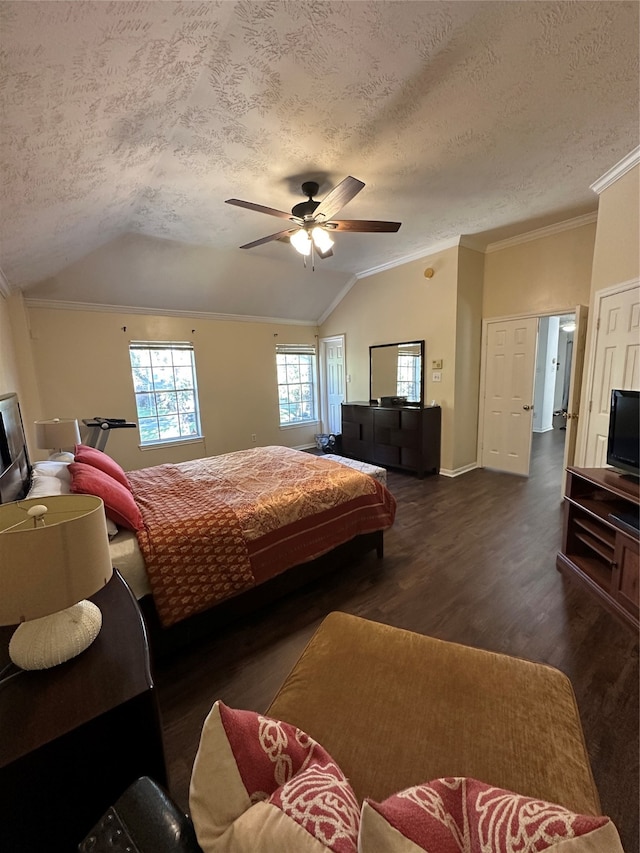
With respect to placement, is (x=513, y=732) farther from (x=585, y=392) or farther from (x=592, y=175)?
(x=592, y=175)

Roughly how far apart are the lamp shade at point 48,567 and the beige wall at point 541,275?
4.76 m

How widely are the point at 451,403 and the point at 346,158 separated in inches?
120

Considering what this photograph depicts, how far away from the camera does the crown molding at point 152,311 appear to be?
13.1 ft

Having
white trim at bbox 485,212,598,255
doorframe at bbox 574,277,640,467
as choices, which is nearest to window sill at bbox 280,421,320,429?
white trim at bbox 485,212,598,255

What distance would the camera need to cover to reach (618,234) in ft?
9.06

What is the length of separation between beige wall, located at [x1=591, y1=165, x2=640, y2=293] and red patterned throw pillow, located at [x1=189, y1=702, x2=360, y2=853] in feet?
11.7

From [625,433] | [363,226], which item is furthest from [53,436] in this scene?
[625,433]

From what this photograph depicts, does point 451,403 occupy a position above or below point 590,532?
above

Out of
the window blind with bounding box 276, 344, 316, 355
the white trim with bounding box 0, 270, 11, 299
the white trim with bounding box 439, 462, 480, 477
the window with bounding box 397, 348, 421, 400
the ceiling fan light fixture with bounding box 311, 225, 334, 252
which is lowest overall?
the white trim with bounding box 439, 462, 480, 477

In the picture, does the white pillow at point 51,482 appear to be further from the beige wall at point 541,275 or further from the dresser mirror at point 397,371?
the beige wall at point 541,275

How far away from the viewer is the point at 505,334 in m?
4.44

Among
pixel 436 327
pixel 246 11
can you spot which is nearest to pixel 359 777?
pixel 246 11

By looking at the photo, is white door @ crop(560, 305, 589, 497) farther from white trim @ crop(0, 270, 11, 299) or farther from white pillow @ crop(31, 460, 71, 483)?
white trim @ crop(0, 270, 11, 299)

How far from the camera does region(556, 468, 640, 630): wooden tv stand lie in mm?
1916
